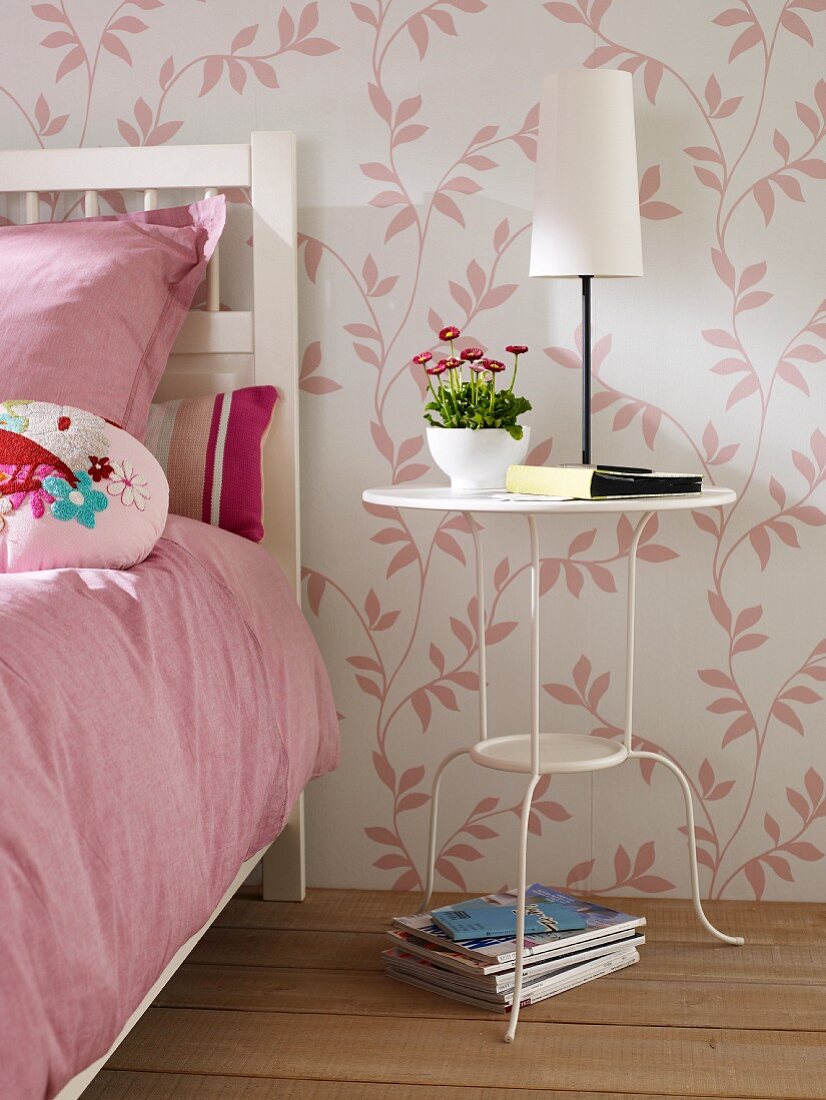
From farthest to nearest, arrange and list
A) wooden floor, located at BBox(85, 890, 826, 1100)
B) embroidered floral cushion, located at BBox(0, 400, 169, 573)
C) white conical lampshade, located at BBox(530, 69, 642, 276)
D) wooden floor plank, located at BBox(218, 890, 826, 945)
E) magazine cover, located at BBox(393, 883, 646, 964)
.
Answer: wooden floor plank, located at BBox(218, 890, 826, 945) → white conical lampshade, located at BBox(530, 69, 642, 276) → magazine cover, located at BBox(393, 883, 646, 964) → wooden floor, located at BBox(85, 890, 826, 1100) → embroidered floral cushion, located at BBox(0, 400, 169, 573)

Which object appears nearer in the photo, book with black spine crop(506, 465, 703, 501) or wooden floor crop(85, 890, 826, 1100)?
wooden floor crop(85, 890, 826, 1100)

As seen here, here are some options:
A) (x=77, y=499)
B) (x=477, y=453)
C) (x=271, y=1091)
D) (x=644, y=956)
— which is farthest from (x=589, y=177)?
(x=271, y=1091)

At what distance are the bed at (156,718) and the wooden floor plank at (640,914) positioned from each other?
0.06 metres

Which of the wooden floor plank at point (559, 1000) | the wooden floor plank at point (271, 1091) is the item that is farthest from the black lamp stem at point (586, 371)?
the wooden floor plank at point (271, 1091)

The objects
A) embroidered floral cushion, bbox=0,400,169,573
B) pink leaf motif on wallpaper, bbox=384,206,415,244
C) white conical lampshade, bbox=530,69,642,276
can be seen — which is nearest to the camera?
embroidered floral cushion, bbox=0,400,169,573

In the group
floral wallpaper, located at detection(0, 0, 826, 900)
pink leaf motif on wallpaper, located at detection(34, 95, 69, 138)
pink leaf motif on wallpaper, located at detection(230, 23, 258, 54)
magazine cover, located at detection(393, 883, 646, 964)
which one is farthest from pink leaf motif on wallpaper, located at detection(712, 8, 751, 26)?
magazine cover, located at detection(393, 883, 646, 964)

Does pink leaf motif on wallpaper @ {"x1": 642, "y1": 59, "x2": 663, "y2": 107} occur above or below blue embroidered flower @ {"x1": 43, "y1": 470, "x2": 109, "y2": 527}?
above

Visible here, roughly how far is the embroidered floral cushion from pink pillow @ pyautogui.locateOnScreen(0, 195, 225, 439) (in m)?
0.28

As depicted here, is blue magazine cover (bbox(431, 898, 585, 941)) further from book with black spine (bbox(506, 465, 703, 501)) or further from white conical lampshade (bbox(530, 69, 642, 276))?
white conical lampshade (bbox(530, 69, 642, 276))

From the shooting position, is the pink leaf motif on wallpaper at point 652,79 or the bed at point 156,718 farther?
the pink leaf motif on wallpaper at point 652,79

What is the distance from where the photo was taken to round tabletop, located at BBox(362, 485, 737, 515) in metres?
1.55

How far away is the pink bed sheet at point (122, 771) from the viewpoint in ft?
2.98

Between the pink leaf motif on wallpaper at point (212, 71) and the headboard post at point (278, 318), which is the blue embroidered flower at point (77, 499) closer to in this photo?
the headboard post at point (278, 318)

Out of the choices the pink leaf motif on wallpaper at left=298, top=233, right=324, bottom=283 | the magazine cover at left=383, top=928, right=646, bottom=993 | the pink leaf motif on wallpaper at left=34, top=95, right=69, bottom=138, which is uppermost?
the pink leaf motif on wallpaper at left=34, top=95, right=69, bottom=138
